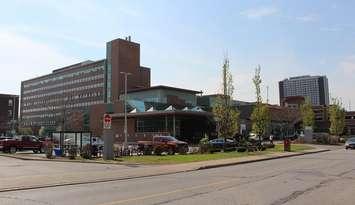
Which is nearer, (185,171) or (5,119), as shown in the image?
(185,171)

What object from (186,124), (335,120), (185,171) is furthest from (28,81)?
(185,171)

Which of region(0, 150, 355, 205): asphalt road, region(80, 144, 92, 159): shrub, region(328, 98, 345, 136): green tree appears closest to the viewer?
region(0, 150, 355, 205): asphalt road

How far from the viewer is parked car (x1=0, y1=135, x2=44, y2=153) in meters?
49.0

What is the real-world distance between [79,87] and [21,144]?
109750 millimetres

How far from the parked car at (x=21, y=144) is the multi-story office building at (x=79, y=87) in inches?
2383

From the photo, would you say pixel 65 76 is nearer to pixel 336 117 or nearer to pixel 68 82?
pixel 68 82

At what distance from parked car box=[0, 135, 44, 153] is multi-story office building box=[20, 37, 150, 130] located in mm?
60521

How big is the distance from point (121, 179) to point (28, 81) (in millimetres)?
175787

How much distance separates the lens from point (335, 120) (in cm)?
8588

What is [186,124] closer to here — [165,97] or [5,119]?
[165,97]

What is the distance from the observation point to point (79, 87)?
158375 millimetres

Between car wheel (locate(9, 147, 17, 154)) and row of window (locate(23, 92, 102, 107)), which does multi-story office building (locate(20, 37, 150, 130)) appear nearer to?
row of window (locate(23, 92, 102, 107))

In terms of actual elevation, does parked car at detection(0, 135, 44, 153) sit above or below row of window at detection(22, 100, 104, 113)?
below

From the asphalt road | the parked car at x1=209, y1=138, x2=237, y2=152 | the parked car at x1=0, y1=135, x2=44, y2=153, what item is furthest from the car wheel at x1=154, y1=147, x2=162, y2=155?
the asphalt road
